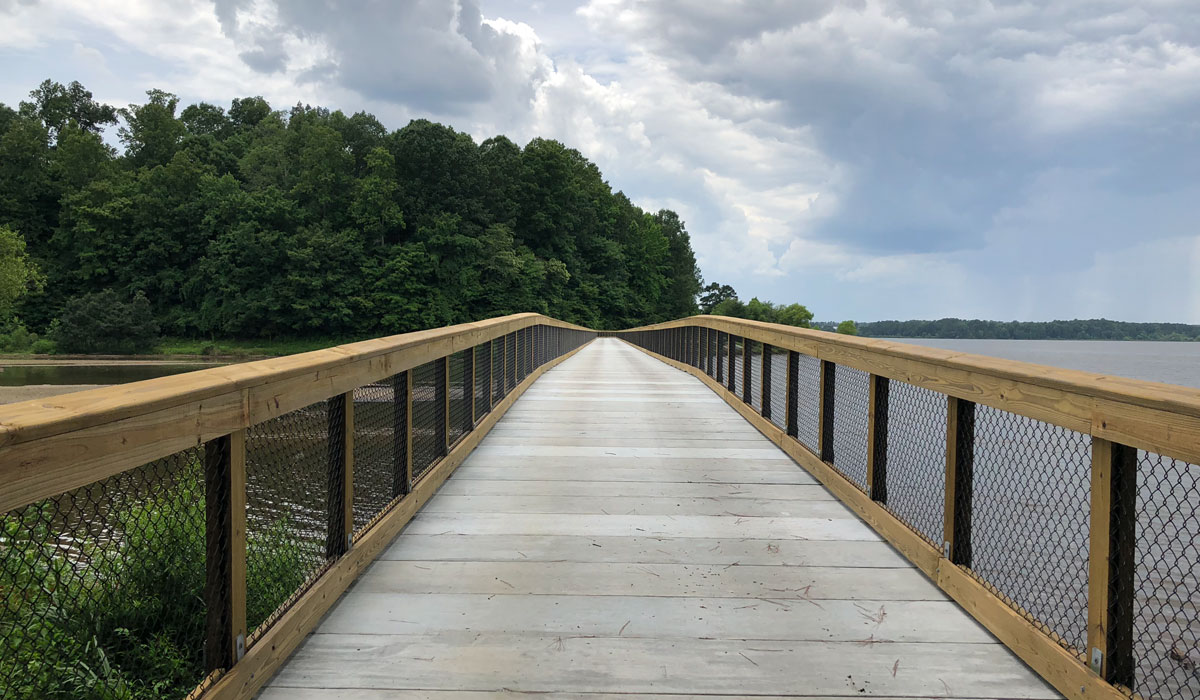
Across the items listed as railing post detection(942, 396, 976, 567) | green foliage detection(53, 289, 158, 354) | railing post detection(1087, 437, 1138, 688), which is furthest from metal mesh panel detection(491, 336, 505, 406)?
green foliage detection(53, 289, 158, 354)

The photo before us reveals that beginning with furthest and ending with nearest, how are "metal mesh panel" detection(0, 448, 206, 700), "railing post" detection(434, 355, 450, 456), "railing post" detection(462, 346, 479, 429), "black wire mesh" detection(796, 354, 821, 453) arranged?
"railing post" detection(462, 346, 479, 429)
"black wire mesh" detection(796, 354, 821, 453)
"railing post" detection(434, 355, 450, 456)
"metal mesh panel" detection(0, 448, 206, 700)

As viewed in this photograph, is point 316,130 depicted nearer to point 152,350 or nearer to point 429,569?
point 152,350

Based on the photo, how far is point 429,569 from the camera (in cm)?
296

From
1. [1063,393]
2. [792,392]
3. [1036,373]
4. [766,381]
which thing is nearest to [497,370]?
[766,381]

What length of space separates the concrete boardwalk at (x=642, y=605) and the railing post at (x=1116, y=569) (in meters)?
0.23

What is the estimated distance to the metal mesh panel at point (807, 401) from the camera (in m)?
5.05

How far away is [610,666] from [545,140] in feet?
201

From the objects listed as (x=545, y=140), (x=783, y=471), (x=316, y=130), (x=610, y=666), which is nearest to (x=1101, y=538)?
(x=610, y=666)

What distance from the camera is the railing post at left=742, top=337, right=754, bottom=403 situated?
689 centimetres

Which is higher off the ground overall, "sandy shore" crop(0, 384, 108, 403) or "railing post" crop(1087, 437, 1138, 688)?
"railing post" crop(1087, 437, 1138, 688)

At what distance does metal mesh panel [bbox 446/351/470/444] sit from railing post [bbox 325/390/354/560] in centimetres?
214

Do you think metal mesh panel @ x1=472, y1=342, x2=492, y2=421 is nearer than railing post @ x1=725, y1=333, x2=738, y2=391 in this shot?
Yes

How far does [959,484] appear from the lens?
9.12 feet

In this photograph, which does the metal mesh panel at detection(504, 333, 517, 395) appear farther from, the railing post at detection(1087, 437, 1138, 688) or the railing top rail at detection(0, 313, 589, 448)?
the railing post at detection(1087, 437, 1138, 688)
